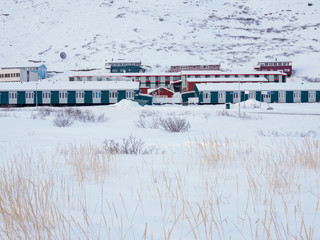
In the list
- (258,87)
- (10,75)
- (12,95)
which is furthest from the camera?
(10,75)

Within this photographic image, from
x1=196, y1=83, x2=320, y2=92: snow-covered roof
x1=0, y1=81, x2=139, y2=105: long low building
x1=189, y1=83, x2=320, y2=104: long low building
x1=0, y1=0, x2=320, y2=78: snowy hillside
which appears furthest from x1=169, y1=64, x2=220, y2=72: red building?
x1=0, y1=81, x2=139, y2=105: long low building

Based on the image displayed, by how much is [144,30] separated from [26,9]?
72.3 meters

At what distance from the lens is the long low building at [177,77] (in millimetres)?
60344

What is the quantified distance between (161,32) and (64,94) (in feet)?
244

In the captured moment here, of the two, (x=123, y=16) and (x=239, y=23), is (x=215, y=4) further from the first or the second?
(x=123, y=16)

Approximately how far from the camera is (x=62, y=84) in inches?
1743

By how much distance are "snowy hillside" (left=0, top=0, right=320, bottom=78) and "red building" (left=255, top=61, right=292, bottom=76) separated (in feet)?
8.97

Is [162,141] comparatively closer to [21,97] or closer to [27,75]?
[21,97]

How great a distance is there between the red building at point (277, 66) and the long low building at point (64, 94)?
41.5 meters

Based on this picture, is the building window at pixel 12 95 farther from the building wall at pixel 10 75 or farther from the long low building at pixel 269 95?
the long low building at pixel 269 95

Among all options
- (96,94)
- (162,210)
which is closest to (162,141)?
(162,210)

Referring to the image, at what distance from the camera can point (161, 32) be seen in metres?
109

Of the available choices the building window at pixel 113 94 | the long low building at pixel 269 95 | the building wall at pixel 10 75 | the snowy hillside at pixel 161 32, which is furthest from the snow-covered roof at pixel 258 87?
the building wall at pixel 10 75

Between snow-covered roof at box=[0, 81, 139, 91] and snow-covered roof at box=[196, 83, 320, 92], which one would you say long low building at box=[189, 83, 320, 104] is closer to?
snow-covered roof at box=[196, 83, 320, 92]
